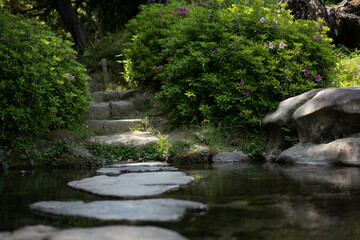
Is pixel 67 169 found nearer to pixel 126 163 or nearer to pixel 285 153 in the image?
pixel 126 163

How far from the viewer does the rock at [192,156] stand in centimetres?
504

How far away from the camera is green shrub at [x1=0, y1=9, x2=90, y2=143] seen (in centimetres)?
463

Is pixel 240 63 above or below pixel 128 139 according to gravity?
above

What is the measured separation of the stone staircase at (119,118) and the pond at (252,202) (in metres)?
1.76

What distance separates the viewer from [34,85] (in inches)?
183

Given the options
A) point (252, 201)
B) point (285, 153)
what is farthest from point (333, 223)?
point (285, 153)

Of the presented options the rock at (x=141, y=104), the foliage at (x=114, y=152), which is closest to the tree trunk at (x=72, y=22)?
the rock at (x=141, y=104)

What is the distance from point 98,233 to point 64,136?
3.91 metres

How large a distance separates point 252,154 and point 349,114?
1460 mm

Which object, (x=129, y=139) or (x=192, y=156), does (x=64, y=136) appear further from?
(x=192, y=156)

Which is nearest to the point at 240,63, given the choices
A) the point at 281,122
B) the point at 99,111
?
the point at 281,122

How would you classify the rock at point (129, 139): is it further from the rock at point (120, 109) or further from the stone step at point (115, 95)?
the stone step at point (115, 95)

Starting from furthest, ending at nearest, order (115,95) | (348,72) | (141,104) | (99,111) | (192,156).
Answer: (115,95), (141,104), (348,72), (99,111), (192,156)

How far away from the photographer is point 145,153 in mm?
5180
